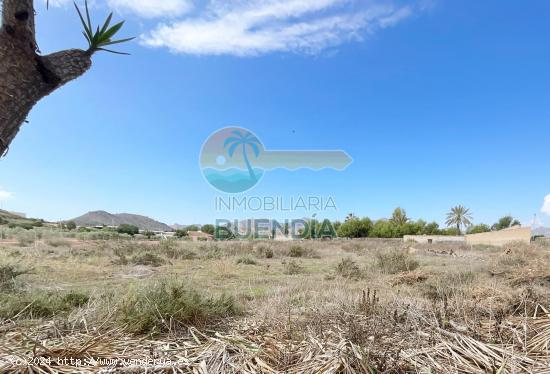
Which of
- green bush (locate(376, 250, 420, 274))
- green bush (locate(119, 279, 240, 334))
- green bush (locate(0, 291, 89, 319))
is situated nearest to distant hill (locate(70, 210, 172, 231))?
green bush (locate(376, 250, 420, 274))

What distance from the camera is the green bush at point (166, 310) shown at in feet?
9.94

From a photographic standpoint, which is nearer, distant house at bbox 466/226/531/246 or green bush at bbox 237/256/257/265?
green bush at bbox 237/256/257/265

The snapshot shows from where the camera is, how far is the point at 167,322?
3197 mm

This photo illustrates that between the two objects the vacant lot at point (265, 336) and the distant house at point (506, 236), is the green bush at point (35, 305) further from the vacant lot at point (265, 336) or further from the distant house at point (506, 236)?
the distant house at point (506, 236)

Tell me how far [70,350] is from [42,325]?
3.19 ft

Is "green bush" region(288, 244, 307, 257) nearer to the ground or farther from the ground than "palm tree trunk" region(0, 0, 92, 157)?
nearer to the ground

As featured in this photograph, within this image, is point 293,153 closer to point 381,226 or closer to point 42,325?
point 42,325

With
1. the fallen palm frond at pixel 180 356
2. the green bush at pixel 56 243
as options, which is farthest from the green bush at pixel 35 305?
the green bush at pixel 56 243

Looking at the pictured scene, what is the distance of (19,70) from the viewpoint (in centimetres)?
193

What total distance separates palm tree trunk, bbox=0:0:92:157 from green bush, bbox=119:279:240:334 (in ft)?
6.20

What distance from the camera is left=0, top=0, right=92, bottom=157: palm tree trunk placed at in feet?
6.13

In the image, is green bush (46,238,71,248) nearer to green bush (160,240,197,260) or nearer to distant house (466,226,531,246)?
green bush (160,240,197,260)

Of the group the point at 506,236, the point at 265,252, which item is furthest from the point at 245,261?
the point at 506,236

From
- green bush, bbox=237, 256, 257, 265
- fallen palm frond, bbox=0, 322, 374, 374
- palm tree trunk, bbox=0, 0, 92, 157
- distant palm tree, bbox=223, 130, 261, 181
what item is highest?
distant palm tree, bbox=223, 130, 261, 181
